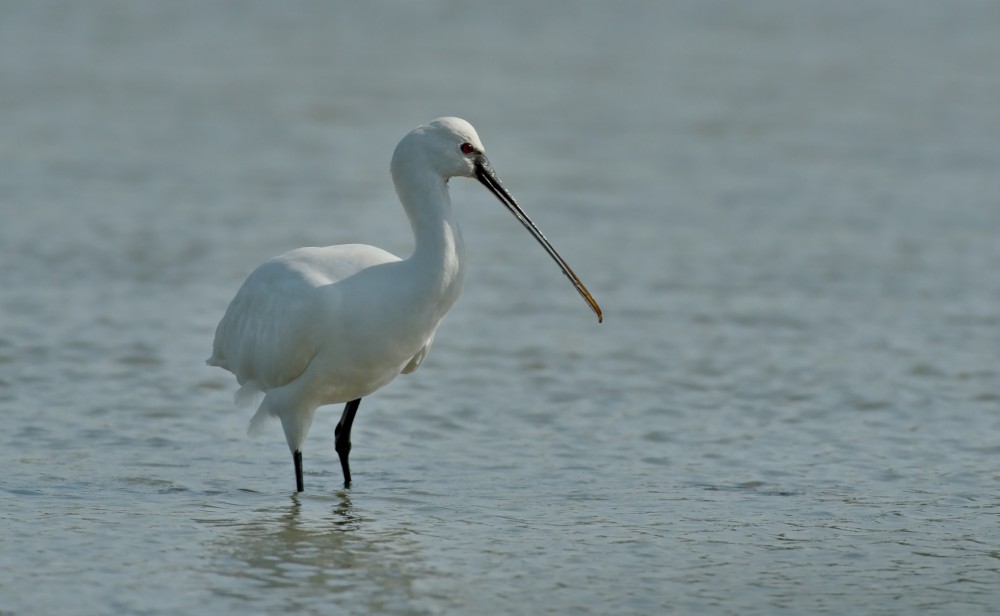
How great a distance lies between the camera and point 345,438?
8.02 meters

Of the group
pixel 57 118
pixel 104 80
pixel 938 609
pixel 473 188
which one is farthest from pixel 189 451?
pixel 104 80

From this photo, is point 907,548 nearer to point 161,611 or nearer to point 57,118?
point 161,611

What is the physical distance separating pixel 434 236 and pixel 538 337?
3.71 meters

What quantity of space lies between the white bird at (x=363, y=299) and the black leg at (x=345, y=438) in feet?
0.86

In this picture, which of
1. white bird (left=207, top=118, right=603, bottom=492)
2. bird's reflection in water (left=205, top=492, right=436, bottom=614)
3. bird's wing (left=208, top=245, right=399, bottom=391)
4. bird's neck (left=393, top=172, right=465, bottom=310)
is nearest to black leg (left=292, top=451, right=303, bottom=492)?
white bird (left=207, top=118, right=603, bottom=492)

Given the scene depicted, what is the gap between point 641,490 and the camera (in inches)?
306

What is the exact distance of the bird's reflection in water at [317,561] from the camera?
6.13 meters

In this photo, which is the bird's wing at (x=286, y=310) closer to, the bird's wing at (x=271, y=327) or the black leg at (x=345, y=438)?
the bird's wing at (x=271, y=327)

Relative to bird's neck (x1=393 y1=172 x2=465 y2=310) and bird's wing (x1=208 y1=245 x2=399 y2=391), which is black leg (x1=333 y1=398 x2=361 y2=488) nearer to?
bird's wing (x1=208 y1=245 x2=399 y2=391)

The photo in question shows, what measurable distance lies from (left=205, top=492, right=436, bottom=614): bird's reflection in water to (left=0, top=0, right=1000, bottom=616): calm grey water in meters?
0.02

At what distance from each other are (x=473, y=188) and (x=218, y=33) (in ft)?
31.3

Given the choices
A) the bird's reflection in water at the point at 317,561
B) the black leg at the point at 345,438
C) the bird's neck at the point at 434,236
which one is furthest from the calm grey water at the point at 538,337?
the bird's neck at the point at 434,236

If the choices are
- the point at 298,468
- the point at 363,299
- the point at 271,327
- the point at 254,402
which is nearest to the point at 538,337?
the point at 254,402

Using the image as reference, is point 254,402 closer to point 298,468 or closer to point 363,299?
point 298,468
